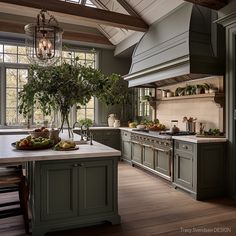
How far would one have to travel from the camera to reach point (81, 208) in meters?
2.70

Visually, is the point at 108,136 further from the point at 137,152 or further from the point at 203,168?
the point at 203,168

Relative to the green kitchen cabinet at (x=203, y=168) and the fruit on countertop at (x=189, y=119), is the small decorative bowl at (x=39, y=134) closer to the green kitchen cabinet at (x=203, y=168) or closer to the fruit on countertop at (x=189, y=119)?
the green kitchen cabinet at (x=203, y=168)

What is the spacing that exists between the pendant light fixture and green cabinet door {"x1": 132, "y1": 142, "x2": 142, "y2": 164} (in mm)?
2997

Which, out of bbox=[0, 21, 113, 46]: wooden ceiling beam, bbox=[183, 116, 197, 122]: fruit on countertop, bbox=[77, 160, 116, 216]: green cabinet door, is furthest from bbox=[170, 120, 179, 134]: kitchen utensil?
bbox=[0, 21, 113, 46]: wooden ceiling beam

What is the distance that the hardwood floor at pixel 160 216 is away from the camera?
2.72m

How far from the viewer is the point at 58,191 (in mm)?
2607

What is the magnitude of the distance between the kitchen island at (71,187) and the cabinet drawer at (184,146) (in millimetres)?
1494

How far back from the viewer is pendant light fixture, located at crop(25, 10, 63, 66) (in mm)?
3066

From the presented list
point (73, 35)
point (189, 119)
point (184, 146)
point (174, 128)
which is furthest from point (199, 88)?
point (73, 35)

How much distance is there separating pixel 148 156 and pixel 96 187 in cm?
253

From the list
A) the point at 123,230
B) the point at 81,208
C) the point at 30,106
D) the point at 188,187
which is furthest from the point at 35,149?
the point at 188,187

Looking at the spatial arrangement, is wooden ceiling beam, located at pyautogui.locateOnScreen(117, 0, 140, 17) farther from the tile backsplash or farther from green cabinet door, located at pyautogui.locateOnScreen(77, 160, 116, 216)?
green cabinet door, located at pyautogui.locateOnScreen(77, 160, 116, 216)

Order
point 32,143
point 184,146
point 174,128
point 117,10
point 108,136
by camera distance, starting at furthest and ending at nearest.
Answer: point 108,136, point 117,10, point 174,128, point 184,146, point 32,143

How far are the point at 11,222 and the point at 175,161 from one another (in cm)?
256
